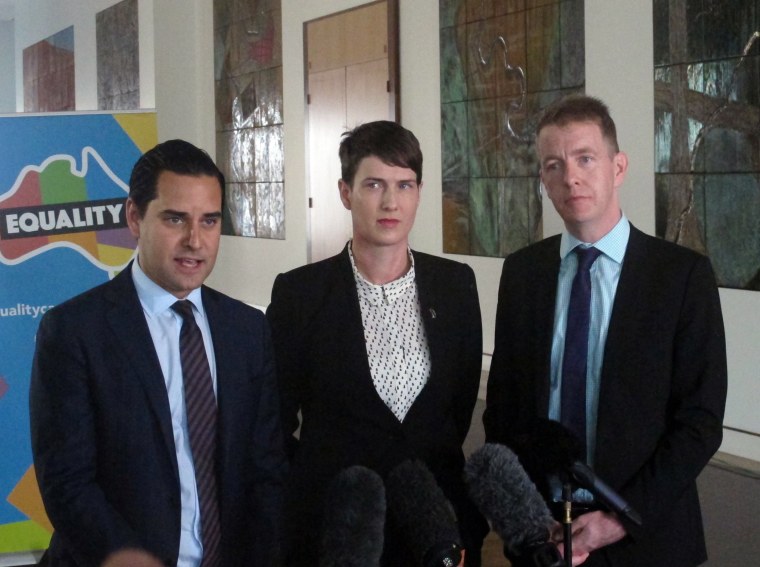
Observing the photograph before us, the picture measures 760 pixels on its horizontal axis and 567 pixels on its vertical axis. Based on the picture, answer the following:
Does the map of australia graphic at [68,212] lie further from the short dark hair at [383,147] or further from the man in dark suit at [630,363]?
the man in dark suit at [630,363]

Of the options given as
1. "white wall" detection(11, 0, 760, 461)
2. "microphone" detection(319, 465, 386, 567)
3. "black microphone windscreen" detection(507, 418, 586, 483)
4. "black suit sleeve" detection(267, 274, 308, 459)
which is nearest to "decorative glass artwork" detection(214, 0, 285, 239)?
"white wall" detection(11, 0, 760, 461)

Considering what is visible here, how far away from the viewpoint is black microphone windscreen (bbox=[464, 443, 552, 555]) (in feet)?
6.36

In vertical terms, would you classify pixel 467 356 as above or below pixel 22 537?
above

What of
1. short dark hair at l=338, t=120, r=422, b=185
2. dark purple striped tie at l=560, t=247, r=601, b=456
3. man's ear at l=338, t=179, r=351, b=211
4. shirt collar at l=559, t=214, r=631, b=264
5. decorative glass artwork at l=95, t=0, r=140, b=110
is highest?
decorative glass artwork at l=95, t=0, r=140, b=110

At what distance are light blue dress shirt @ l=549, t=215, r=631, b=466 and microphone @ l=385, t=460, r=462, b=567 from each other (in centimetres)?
52

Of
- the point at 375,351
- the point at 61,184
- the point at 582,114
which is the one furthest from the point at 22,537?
the point at 582,114

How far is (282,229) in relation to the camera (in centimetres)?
956

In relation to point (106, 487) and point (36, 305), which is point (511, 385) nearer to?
point (106, 487)

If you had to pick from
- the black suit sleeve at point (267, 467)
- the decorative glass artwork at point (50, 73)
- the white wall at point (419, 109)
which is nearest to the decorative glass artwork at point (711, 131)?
the white wall at point (419, 109)

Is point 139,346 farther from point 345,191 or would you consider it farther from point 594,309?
point 594,309

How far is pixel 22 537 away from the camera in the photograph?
5070mm

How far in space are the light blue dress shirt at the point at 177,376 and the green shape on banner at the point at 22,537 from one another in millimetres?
3330

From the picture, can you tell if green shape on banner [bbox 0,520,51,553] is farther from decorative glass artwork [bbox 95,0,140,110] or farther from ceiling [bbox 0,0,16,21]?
ceiling [bbox 0,0,16,21]

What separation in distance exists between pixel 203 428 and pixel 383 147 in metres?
0.81
